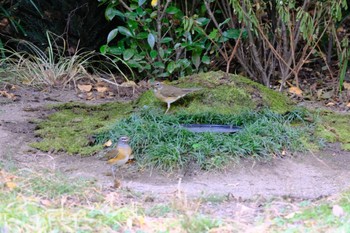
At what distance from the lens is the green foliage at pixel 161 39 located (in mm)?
9852

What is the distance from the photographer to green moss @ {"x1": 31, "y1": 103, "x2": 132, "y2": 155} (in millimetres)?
7129

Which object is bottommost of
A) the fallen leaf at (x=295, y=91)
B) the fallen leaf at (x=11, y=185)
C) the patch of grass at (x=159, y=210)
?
the fallen leaf at (x=295, y=91)

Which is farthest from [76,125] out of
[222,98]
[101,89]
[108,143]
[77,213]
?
[77,213]

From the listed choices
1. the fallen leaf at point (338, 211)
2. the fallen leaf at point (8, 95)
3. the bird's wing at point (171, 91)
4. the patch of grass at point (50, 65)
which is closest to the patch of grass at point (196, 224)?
the fallen leaf at point (338, 211)

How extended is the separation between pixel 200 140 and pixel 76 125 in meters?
1.66

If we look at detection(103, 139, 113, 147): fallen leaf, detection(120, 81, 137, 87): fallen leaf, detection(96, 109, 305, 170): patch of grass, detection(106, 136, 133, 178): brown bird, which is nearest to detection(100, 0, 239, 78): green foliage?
detection(120, 81, 137, 87): fallen leaf

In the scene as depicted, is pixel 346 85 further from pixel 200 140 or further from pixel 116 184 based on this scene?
pixel 116 184

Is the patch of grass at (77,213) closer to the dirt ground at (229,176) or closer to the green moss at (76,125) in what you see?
the dirt ground at (229,176)

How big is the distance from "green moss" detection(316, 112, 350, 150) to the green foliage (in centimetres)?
216

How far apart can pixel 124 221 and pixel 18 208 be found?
0.69 m

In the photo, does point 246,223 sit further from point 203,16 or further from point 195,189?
point 203,16

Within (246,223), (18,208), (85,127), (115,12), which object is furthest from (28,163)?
(115,12)

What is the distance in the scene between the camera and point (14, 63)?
10.7m

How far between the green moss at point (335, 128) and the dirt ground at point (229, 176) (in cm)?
14
